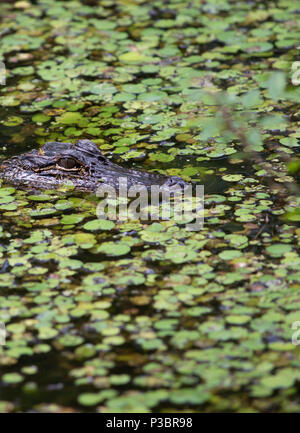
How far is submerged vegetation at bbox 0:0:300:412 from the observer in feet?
13.7

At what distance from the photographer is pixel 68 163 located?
6.59 meters

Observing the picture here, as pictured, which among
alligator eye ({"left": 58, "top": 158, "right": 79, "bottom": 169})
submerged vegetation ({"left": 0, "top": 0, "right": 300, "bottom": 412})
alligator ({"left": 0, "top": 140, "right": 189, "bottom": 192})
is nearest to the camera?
submerged vegetation ({"left": 0, "top": 0, "right": 300, "bottom": 412})

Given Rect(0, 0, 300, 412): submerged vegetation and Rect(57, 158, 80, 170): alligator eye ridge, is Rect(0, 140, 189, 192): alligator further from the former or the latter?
Rect(0, 0, 300, 412): submerged vegetation

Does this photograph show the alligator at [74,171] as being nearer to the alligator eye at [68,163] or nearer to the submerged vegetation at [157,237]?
the alligator eye at [68,163]

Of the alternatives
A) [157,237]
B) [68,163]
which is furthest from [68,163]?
[157,237]

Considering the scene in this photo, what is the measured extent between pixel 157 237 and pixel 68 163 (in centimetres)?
149

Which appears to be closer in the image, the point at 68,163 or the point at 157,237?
the point at 157,237

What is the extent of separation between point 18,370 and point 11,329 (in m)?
0.38

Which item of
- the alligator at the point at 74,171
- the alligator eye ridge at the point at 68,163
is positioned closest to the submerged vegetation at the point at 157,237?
the alligator at the point at 74,171

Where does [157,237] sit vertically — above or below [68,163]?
below

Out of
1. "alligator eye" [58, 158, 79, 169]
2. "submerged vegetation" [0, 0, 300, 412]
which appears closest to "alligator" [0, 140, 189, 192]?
"alligator eye" [58, 158, 79, 169]

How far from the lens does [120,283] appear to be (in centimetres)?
500

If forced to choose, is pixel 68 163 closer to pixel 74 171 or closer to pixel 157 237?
pixel 74 171
